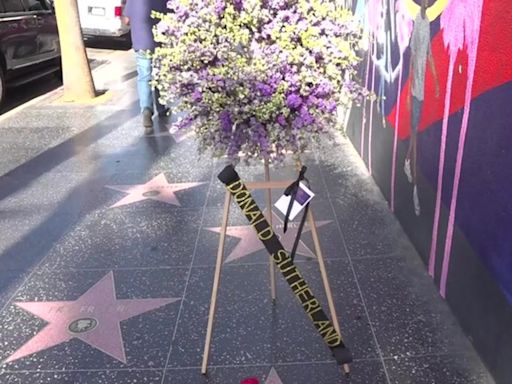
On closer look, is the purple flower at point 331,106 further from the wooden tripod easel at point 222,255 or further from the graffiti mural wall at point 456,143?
the graffiti mural wall at point 456,143

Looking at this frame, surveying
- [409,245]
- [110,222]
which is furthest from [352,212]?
[110,222]

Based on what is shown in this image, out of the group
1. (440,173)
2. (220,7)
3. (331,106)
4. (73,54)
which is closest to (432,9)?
(440,173)

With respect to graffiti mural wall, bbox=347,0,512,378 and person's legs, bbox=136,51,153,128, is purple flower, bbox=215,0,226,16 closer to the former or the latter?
graffiti mural wall, bbox=347,0,512,378

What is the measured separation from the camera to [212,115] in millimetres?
2424

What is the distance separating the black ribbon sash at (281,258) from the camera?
2.38 m

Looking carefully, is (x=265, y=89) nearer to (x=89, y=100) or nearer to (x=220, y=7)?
(x=220, y=7)

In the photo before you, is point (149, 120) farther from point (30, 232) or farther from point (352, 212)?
point (352, 212)

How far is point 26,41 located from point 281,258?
25.5ft

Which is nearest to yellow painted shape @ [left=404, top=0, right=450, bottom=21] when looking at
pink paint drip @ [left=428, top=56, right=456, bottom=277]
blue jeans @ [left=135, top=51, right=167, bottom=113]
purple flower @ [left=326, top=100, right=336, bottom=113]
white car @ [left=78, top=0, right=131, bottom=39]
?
pink paint drip @ [left=428, top=56, right=456, bottom=277]

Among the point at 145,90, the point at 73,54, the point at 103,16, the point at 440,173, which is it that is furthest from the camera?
the point at 103,16

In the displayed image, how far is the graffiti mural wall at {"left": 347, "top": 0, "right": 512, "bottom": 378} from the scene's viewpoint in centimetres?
249

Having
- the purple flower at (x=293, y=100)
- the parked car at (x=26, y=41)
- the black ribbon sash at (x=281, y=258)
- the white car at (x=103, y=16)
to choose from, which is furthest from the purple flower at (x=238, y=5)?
the white car at (x=103, y=16)

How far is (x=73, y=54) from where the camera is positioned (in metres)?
8.45

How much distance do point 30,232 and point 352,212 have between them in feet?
8.36
